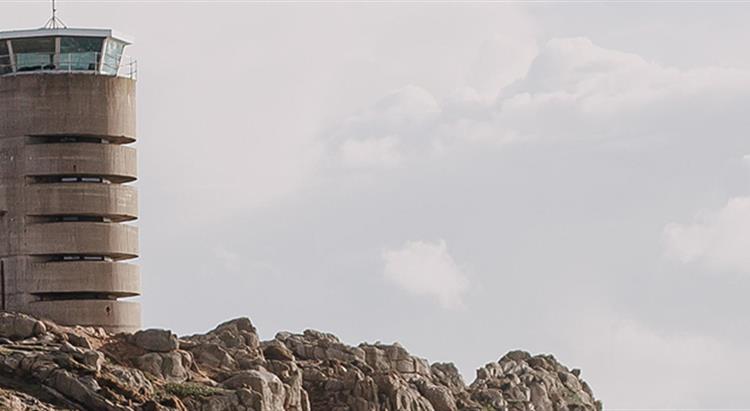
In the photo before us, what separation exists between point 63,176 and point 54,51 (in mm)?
6279

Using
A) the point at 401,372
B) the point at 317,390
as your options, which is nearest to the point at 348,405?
the point at 317,390

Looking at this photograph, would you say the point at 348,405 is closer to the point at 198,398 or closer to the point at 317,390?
the point at 317,390

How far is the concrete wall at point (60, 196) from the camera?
136500 mm

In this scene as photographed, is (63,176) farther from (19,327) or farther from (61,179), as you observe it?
(19,327)

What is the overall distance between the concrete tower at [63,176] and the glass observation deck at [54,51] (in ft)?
0.16

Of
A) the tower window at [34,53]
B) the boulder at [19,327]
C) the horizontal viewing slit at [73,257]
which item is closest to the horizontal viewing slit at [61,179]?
the horizontal viewing slit at [73,257]

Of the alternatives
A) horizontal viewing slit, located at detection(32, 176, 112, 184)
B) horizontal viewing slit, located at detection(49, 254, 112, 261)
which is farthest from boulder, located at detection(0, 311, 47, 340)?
horizontal viewing slit, located at detection(32, 176, 112, 184)

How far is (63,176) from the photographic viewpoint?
13700 centimetres

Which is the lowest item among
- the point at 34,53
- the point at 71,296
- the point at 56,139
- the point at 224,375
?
the point at 224,375

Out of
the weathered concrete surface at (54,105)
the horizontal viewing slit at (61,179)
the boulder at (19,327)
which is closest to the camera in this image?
the boulder at (19,327)

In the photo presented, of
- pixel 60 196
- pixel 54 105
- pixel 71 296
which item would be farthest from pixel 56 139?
pixel 71 296

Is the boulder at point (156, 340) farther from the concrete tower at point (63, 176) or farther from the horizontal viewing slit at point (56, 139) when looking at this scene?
the horizontal viewing slit at point (56, 139)

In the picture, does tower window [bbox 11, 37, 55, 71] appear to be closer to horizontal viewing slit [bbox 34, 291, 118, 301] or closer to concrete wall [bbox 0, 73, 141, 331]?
concrete wall [bbox 0, 73, 141, 331]

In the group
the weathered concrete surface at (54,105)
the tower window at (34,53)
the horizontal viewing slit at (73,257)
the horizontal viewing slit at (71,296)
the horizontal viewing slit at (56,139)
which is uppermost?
the tower window at (34,53)
